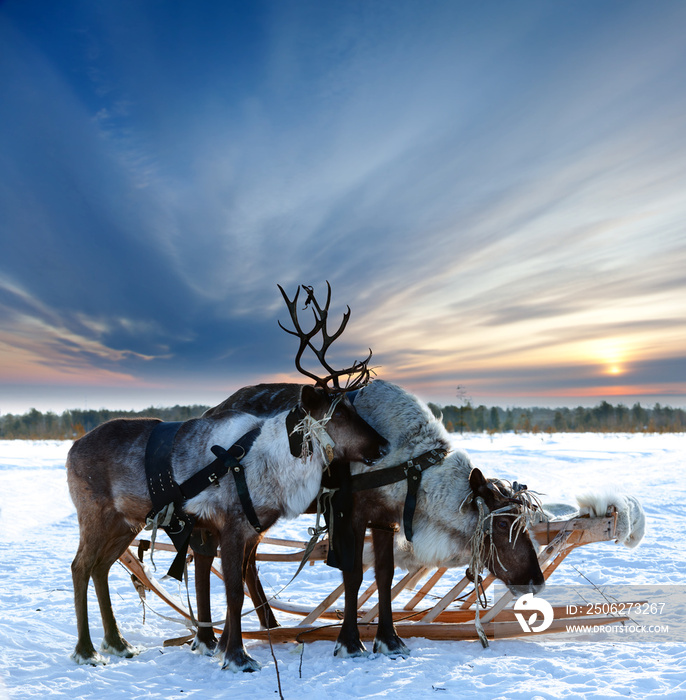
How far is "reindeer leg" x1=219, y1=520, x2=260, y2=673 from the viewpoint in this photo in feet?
13.8

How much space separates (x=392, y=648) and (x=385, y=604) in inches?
13.4

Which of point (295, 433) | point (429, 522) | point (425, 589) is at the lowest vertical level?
point (425, 589)

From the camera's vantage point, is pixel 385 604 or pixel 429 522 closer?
pixel 385 604

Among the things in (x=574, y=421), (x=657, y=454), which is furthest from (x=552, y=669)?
(x=574, y=421)

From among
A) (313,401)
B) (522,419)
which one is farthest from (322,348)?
(522,419)

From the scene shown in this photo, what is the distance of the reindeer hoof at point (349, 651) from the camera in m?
4.47

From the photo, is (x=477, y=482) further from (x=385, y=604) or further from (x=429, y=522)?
(x=385, y=604)

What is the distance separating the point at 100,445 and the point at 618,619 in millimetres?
4802

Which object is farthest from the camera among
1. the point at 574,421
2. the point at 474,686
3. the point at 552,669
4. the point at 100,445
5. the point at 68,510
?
the point at 574,421

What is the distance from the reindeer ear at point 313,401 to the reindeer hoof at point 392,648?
6.53 ft

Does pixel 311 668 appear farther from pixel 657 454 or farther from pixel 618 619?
pixel 657 454

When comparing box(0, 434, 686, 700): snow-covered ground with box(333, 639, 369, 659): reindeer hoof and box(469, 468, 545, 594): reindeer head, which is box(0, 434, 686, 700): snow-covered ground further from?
box(469, 468, 545, 594): reindeer head

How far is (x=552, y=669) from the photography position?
4.06 meters

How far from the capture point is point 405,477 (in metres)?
4.67
